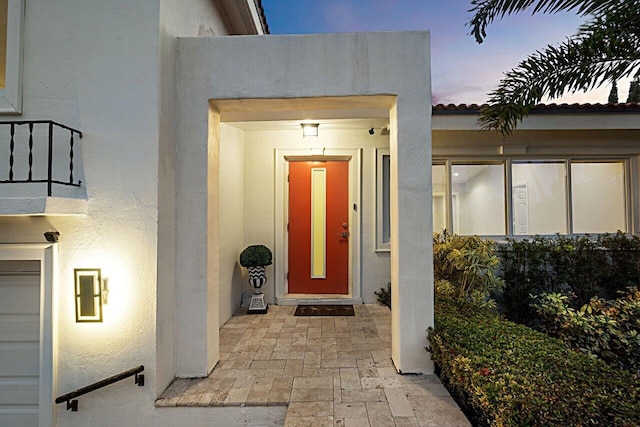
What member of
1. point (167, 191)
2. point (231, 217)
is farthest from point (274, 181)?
point (167, 191)

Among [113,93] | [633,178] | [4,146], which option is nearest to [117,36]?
[113,93]

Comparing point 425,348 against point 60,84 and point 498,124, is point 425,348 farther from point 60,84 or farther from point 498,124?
point 60,84

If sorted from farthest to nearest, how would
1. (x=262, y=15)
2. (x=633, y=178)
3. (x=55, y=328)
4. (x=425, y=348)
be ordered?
1. (x=262, y=15)
2. (x=633, y=178)
3. (x=425, y=348)
4. (x=55, y=328)

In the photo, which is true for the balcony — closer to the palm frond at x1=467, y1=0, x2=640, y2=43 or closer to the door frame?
the door frame

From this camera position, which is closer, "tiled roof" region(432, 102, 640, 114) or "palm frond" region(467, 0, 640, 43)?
"palm frond" region(467, 0, 640, 43)

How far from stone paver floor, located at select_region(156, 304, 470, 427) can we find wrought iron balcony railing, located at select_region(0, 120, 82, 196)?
2.37 metres

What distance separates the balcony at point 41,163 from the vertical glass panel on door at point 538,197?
268 inches

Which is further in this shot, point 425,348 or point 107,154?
point 425,348

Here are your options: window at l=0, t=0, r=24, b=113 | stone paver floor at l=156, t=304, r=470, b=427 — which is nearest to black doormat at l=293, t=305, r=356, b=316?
stone paver floor at l=156, t=304, r=470, b=427

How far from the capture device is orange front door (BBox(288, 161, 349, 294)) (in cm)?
650

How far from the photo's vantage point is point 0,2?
10.7 ft

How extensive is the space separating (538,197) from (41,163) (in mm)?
7576

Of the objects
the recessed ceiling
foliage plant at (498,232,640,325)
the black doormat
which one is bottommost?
the black doormat

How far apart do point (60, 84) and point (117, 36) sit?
727 millimetres
